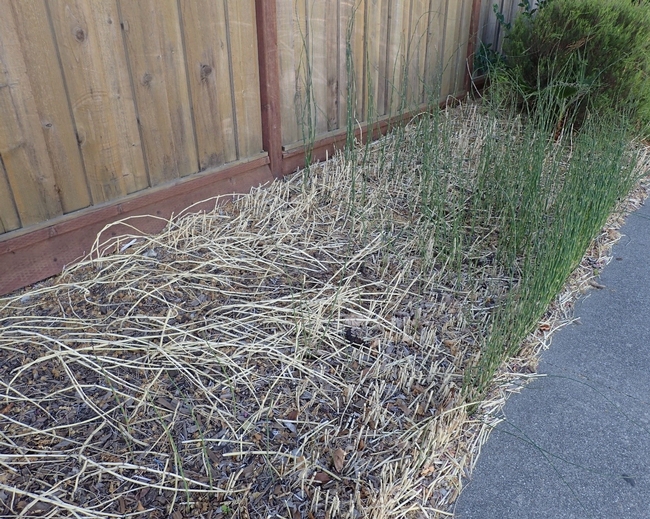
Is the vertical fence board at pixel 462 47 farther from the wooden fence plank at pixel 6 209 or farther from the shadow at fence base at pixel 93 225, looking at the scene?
the wooden fence plank at pixel 6 209

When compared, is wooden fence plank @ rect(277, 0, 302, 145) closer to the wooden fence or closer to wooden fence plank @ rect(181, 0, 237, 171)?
the wooden fence

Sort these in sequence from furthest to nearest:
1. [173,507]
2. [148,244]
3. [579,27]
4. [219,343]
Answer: [579,27], [148,244], [219,343], [173,507]

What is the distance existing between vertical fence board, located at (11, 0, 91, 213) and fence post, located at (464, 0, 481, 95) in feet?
10.1

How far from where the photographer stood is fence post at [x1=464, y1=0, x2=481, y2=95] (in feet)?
14.0

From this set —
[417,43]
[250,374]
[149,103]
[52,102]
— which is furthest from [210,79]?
[417,43]

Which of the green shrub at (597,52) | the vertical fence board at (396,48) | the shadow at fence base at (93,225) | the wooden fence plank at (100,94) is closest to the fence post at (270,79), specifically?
the shadow at fence base at (93,225)

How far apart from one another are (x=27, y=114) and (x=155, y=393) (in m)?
1.12

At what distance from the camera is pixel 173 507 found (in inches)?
52.9

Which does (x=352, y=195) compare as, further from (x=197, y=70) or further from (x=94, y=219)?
(x=94, y=219)

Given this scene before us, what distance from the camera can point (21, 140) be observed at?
2014mm

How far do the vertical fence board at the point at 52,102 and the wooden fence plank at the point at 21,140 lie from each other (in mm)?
21

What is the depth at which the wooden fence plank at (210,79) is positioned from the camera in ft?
7.95

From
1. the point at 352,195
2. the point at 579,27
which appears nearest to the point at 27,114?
the point at 352,195

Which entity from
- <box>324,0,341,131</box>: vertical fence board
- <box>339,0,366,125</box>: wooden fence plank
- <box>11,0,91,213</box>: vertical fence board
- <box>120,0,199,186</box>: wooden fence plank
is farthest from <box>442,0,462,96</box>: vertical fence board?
<box>11,0,91,213</box>: vertical fence board
